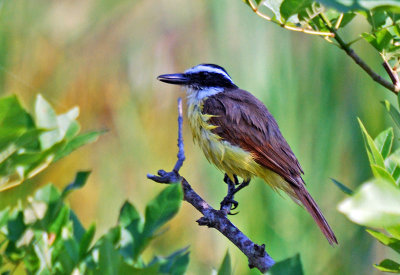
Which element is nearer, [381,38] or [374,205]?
[374,205]

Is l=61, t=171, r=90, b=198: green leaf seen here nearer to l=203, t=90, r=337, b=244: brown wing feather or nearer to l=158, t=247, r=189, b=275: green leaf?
l=158, t=247, r=189, b=275: green leaf

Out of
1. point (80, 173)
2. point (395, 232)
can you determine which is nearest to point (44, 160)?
point (80, 173)

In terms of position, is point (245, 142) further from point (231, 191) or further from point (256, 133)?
point (231, 191)

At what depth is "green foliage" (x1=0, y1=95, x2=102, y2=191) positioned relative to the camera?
581mm

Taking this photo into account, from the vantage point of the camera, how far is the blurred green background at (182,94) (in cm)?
191

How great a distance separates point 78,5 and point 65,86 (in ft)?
1.35

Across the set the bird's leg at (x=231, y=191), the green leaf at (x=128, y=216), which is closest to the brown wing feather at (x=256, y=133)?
the bird's leg at (x=231, y=191)

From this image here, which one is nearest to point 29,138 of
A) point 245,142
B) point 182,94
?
point 245,142

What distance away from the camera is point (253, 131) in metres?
2.01

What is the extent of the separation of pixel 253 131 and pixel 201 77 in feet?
1.39

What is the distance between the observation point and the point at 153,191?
2.37m

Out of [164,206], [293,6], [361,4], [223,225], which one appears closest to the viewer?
[361,4]

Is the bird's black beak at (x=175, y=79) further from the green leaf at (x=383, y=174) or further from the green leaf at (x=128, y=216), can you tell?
the green leaf at (x=383, y=174)

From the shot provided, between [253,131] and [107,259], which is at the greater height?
[107,259]
